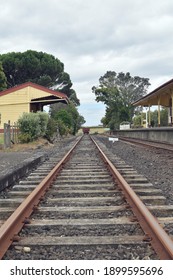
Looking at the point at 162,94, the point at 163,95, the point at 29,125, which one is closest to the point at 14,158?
the point at 29,125

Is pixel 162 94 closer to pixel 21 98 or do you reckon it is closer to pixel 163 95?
pixel 163 95

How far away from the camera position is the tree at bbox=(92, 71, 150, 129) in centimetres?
6938

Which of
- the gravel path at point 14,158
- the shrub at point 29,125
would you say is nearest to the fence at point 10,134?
the shrub at point 29,125

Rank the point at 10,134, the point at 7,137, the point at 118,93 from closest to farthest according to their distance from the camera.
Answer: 1. the point at 7,137
2. the point at 10,134
3. the point at 118,93

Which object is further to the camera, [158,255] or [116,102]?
[116,102]

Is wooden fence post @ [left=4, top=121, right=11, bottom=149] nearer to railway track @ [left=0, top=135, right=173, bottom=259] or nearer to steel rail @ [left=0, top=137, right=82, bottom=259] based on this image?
railway track @ [left=0, top=135, right=173, bottom=259]

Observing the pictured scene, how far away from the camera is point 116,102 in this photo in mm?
71562

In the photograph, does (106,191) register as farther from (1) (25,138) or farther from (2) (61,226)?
(1) (25,138)

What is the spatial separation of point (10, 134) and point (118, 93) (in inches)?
2213

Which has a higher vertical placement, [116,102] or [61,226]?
[116,102]

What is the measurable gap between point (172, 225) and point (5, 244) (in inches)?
71.3

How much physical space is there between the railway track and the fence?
10881mm

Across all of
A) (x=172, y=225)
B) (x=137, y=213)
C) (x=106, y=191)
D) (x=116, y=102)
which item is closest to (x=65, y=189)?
(x=106, y=191)

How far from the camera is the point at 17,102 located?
2839 cm
